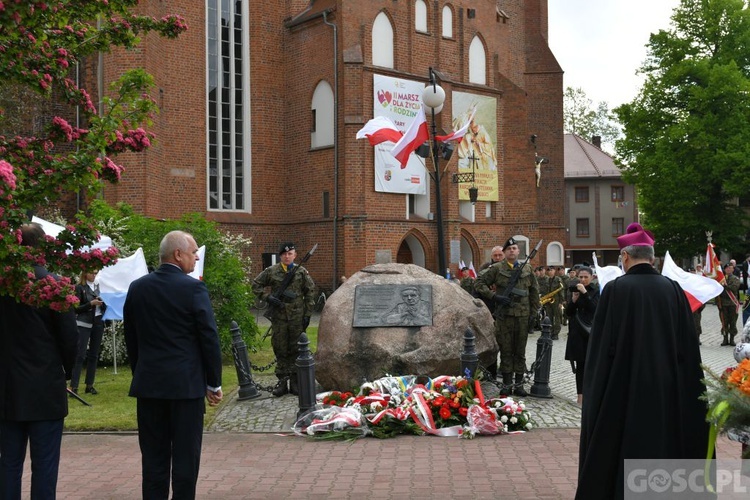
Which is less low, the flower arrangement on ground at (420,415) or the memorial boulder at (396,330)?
the memorial boulder at (396,330)

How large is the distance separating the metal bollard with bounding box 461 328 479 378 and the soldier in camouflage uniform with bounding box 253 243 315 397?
2.64m

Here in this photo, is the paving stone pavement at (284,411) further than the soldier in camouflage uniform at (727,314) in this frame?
No

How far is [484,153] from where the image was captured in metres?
32.4

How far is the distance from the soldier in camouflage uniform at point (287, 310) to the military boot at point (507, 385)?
9.23 ft

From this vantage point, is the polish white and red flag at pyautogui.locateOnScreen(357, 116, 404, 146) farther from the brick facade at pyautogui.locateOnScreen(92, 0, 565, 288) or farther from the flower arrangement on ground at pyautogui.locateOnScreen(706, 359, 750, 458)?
the flower arrangement on ground at pyautogui.locateOnScreen(706, 359, 750, 458)

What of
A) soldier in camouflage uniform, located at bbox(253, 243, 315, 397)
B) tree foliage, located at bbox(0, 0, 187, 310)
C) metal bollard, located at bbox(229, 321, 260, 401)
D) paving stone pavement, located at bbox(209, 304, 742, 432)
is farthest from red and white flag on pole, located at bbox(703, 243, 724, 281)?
tree foliage, located at bbox(0, 0, 187, 310)

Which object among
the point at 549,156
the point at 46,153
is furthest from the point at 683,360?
the point at 549,156

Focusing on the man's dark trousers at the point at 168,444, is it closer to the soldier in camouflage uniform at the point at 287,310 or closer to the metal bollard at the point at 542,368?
the soldier in camouflage uniform at the point at 287,310

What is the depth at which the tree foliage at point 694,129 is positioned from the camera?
33.7 meters

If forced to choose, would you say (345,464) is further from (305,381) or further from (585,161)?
(585,161)

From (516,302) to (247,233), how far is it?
2055 cm

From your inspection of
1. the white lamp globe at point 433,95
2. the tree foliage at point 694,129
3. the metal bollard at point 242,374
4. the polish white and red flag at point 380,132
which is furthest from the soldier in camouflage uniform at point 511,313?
the tree foliage at point 694,129

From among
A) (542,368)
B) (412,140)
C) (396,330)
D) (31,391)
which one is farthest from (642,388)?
(412,140)

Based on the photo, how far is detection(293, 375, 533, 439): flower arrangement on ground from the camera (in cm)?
826
